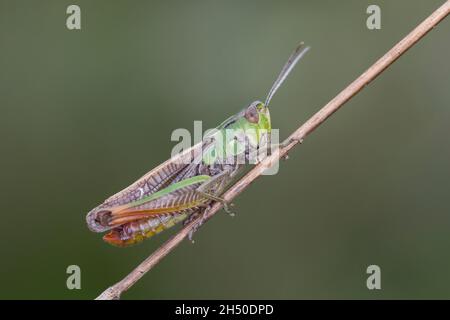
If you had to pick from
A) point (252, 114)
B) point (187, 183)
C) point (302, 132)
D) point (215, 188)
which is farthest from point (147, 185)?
point (302, 132)

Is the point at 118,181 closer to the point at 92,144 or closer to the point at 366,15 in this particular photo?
the point at 92,144

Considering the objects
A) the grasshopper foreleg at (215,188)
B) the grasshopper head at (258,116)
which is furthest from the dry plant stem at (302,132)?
the grasshopper head at (258,116)

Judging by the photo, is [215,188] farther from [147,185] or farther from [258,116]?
[258,116]

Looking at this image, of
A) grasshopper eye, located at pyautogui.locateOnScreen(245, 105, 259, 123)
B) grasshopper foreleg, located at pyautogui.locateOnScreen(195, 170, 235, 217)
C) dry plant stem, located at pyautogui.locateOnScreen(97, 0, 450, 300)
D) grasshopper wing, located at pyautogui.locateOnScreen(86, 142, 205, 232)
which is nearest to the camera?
dry plant stem, located at pyautogui.locateOnScreen(97, 0, 450, 300)

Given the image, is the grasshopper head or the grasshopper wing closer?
the grasshopper wing

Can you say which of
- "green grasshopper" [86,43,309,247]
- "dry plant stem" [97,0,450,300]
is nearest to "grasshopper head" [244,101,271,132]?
"green grasshopper" [86,43,309,247]

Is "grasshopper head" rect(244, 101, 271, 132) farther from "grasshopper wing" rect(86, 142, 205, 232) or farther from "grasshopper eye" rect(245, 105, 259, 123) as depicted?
"grasshopper wing" rect(86, 142, 205, 232)

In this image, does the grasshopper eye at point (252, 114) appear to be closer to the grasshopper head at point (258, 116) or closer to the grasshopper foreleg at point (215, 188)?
the grasshopper head at point (258, 116)
